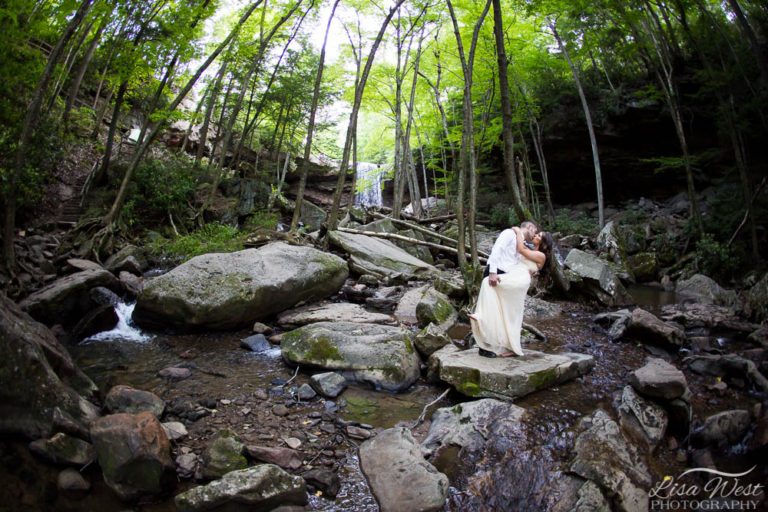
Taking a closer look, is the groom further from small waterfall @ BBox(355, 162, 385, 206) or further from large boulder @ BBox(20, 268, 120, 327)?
small waterfall @ BBox(355, 162, 385, 206)

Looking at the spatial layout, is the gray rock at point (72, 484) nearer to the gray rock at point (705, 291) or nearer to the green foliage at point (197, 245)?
the green foliage at point (197, 245)

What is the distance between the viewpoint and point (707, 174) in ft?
64.1

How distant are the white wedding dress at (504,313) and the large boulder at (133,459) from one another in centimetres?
393

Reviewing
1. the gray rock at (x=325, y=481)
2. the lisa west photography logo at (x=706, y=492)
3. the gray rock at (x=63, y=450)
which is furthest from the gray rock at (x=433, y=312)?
the gray rock at (x=63, y=450)

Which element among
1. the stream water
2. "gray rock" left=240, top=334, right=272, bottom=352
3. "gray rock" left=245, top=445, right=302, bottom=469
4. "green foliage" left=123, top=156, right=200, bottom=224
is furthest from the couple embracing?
"green foliage" left=123, top=156, right=200, bottom=224

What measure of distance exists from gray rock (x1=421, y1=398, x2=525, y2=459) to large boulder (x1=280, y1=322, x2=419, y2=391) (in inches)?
35.8

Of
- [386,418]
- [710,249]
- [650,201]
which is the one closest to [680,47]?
[650,201]

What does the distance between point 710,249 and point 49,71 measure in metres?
16.5

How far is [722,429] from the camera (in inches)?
168

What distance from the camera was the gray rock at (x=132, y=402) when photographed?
13.4ft

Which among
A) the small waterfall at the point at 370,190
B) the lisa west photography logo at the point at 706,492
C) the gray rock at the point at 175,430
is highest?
the small waterfall at the point at 370,190

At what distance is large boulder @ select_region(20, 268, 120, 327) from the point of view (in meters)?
6.57

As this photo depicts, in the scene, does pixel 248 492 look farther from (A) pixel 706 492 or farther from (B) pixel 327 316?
(B) pixel 327 316

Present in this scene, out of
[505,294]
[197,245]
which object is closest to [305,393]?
[505,294]
